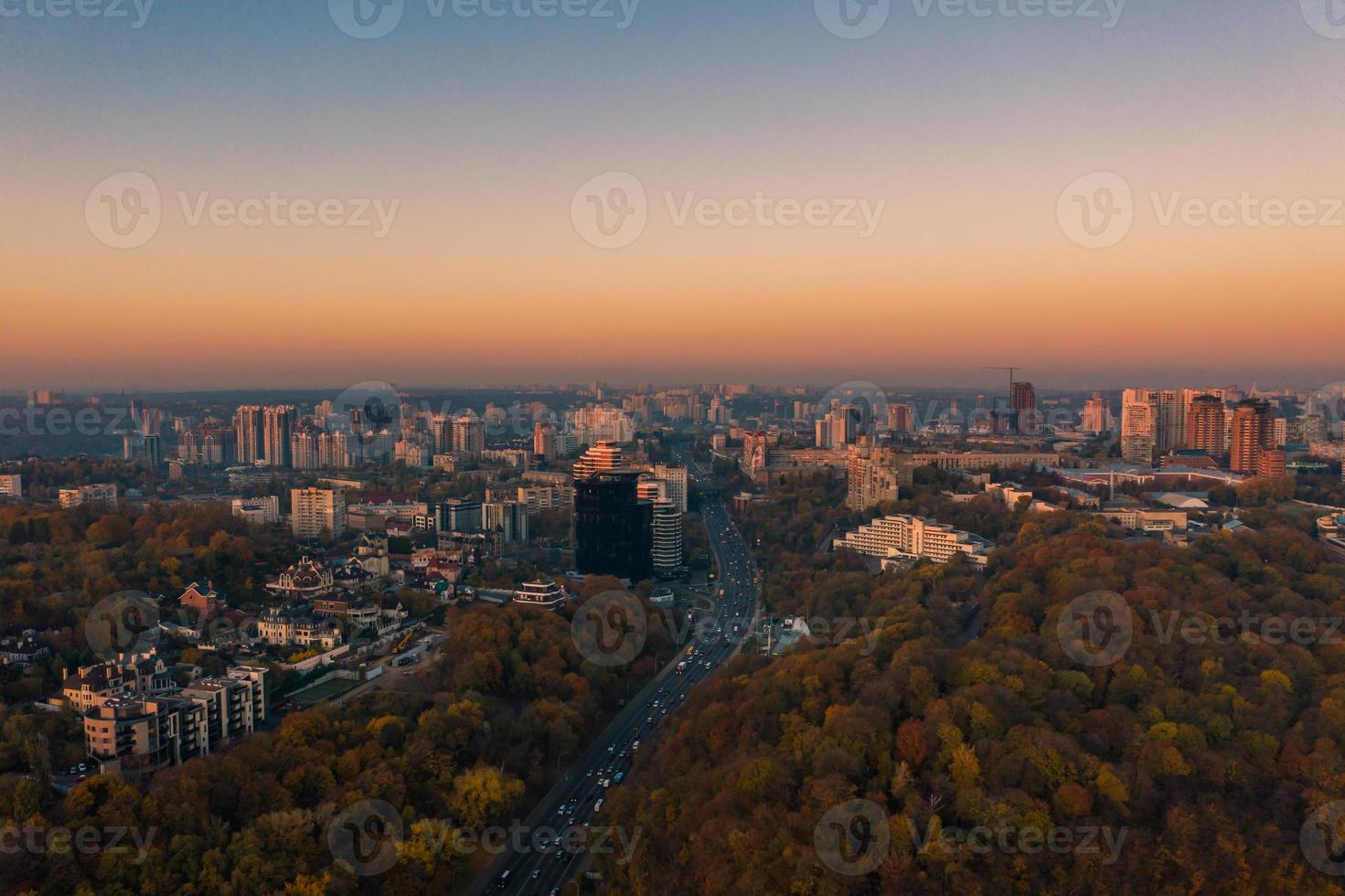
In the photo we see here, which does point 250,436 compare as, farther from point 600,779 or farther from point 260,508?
point 600,779

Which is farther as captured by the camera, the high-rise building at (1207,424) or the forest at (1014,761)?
the high-rise building at (1207,424)

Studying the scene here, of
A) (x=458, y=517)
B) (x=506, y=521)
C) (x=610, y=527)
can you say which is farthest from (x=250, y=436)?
(x=610, y=527)

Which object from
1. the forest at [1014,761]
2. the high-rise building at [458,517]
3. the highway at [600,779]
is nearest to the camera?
the forest at [1014,761]

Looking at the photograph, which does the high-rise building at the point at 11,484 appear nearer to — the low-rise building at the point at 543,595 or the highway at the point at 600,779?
the low-rise building at the point at 543,595

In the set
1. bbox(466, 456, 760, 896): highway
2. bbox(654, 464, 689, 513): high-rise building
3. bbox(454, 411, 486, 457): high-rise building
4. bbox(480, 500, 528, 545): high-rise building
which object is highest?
bbox(454, 411, 486, 457): high-rise building

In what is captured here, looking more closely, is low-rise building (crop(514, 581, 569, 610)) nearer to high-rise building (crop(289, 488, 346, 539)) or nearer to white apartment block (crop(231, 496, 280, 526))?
high-rise building (crop(289, 488, 346, 539))

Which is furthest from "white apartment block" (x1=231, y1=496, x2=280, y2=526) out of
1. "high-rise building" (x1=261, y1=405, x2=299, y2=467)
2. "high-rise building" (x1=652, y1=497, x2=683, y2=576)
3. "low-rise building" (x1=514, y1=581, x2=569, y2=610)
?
"high-rise building" (x1=261, y1=405, x2=299, y2=467)

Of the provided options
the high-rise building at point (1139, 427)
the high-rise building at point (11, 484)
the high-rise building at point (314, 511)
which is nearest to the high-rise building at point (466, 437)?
the high-rise building at point (314, 511)
